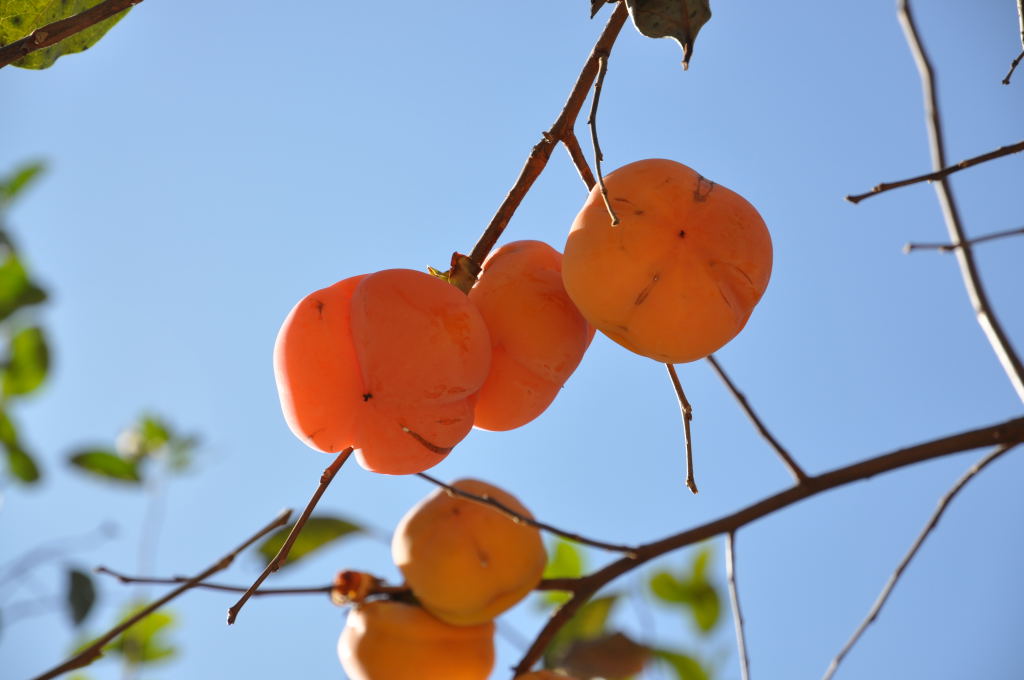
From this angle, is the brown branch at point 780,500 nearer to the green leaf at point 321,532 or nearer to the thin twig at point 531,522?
the thin twig at point 531,522

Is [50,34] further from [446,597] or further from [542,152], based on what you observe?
[446,597]

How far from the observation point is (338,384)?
1366 mm

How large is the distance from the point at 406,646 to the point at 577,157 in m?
0.92

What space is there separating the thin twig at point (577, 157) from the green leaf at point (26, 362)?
2.38 metres

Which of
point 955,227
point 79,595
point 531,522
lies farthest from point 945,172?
point 79,595

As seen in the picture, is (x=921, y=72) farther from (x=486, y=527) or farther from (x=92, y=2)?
(x=92, y=2)

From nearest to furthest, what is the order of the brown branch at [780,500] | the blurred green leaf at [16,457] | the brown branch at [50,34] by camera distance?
the brown branch at [50,34]
the brown branch at [780,500]
the blurred green leaf at [16,457]

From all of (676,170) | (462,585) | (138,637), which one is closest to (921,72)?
(676,170)

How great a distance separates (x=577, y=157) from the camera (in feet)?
4.96

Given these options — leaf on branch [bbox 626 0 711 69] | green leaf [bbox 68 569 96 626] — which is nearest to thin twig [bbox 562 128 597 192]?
leaf on branch [bbox 626 0 711 69]

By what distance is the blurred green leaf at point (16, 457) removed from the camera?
306cm

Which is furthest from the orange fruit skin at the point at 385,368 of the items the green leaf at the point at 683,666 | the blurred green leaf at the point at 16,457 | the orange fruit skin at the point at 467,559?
the blurred green leaf at the point at 16,457

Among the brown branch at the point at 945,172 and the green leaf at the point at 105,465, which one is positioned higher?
the brown branch at the point at 945,172

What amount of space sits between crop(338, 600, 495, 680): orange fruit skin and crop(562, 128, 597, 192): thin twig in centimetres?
84
